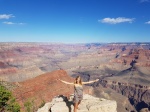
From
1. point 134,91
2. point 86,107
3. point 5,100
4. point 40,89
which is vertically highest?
point 86,107

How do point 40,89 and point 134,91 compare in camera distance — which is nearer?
point 40,89

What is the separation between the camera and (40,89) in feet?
231

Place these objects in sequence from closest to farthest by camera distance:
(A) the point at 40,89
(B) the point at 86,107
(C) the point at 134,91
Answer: (B) the point at 86,107 < (A) the point at 40,89 < (C) the point at 134,91

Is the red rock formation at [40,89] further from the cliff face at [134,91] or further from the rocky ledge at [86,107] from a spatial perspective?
the cliff face at [134,91]

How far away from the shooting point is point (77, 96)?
61.0 ft

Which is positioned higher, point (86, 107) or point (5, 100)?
point (86, 107)

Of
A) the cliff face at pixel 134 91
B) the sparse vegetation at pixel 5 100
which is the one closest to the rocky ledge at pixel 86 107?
the sparse vegetation at pixel 5 100

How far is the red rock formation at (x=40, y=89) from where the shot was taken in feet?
206

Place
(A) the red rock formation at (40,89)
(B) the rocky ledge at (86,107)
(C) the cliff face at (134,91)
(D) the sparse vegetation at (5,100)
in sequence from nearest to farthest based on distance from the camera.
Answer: (B) the rocky ledge at (86,107)
(D) the sparse vegetation at (5,100)
(A) the red rock formation at (40,89)
(C) the cliff face at (134,91)

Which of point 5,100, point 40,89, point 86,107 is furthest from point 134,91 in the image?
point 86,107

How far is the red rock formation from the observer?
62891 mm

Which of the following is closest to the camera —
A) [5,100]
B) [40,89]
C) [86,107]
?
[86,107]

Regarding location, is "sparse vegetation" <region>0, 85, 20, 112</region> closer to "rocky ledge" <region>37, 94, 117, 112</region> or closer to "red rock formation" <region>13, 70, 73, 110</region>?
"rocky ledge" <region>37, 94, 117, 112</region>

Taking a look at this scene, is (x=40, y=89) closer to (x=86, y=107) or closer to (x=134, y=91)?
(x=86, y=107)
